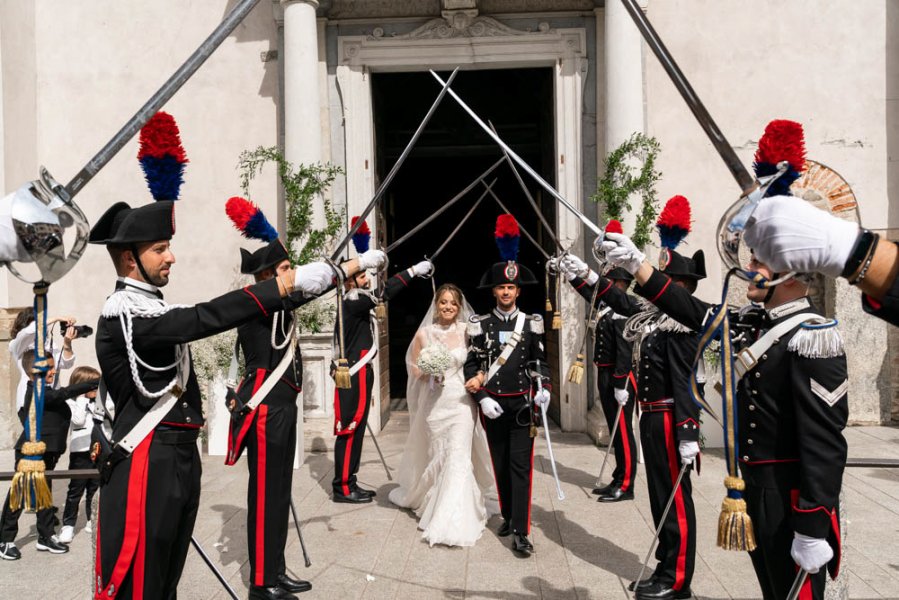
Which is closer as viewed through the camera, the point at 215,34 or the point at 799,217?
the point at 799,217

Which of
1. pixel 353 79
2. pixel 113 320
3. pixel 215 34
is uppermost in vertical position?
pixel 353 79

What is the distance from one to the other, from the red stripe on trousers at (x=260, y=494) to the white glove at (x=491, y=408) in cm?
159

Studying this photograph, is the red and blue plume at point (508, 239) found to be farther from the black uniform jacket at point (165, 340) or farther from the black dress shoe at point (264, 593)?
the black uniform jacket at point (165, 340)

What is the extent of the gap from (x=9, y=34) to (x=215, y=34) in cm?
810

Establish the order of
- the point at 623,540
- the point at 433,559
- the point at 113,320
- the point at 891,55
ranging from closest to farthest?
the point at 113,320, the point at 433,559, the point at 623,540, the point at 891,55

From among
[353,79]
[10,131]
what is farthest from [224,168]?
[10,131]

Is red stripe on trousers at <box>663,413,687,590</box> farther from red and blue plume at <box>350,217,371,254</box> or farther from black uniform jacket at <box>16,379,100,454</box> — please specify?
black uniform jacket at <box>16,379,100,454</box>

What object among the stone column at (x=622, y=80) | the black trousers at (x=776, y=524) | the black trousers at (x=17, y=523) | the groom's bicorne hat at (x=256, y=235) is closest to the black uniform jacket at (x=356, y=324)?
the groom's bicorne hat at (x=256, y=235)

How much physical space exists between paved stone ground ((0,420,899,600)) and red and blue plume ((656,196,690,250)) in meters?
2.27

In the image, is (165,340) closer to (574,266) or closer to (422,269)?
(574,266)

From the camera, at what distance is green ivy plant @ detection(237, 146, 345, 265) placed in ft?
28.1

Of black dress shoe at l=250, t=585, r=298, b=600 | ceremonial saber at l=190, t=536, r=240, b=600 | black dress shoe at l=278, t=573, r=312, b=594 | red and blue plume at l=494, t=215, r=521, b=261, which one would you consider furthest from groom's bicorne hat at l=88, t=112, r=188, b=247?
red and blue plume at l=494, t=215, r=521, b=261

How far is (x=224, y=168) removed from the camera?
370 inches

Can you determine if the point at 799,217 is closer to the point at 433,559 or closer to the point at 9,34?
the point at 433,559
